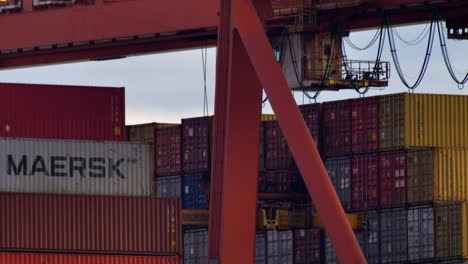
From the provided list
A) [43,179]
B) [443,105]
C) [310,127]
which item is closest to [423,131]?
[443,105]

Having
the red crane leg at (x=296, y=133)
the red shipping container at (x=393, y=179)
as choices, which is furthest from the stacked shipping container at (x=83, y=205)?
the red shipping container at (x=393, y=179)

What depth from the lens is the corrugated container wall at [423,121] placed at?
53.3m

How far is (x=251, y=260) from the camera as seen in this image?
4769 centimetres

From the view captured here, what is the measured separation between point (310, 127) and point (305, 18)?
3709 millimetres

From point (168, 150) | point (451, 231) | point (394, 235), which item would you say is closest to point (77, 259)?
point (394, 235)

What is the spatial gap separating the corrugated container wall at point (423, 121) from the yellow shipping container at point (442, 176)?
103 centimetres

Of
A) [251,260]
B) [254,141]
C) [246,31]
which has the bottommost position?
[251,260]

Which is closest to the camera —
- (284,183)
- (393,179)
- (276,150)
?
(393,179)

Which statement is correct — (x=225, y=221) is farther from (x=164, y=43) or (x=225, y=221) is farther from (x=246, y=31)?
(x=164, y=43)

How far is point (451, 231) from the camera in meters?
51.3

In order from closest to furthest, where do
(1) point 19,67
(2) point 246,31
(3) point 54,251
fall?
(2) point 246,31 → (3) point 54,251 → (1) point 19,67

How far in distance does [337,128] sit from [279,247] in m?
4.41

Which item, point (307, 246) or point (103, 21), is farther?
point (103, 21)

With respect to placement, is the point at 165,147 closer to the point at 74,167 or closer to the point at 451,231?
the point at 74,167
